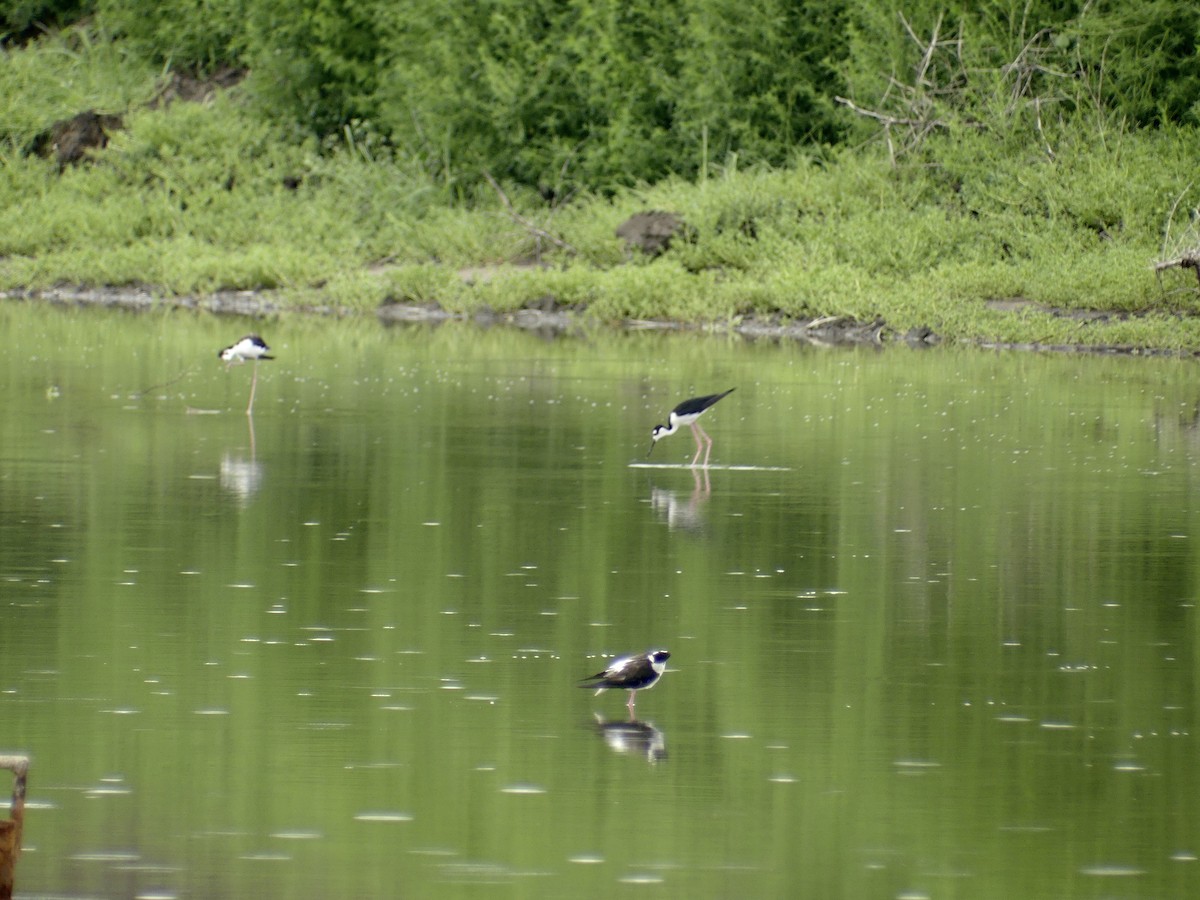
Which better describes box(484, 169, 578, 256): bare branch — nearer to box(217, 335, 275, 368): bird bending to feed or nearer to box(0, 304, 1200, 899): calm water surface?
box(217, 335, 275, 368): bird bending to feed

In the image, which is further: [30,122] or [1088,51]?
[30,122]

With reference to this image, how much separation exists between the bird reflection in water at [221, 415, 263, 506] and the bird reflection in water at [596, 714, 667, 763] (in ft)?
20.9

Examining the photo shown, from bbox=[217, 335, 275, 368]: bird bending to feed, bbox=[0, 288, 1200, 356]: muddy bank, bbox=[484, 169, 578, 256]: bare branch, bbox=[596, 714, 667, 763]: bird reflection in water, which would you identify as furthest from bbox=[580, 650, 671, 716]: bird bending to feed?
bbox=[484, 169, 578, 256]: bare branch

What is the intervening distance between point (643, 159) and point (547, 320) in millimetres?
6278

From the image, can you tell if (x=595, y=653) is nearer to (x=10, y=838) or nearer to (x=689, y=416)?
(x=10, y=838)

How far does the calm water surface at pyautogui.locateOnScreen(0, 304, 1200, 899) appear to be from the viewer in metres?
7.67

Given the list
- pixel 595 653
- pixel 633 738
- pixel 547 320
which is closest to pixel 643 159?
pixel 547 320

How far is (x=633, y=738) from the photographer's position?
9.10 m

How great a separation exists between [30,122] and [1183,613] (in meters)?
39.0

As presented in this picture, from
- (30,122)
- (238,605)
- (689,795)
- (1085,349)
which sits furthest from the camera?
(30,122)

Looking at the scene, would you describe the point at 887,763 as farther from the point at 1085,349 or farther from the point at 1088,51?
the point at 1088,51

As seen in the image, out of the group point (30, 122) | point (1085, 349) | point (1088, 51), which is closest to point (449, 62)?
point (30, 122)

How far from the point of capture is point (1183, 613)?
1180 centimetres

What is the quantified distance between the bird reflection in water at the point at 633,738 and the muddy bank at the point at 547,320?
20393mm
